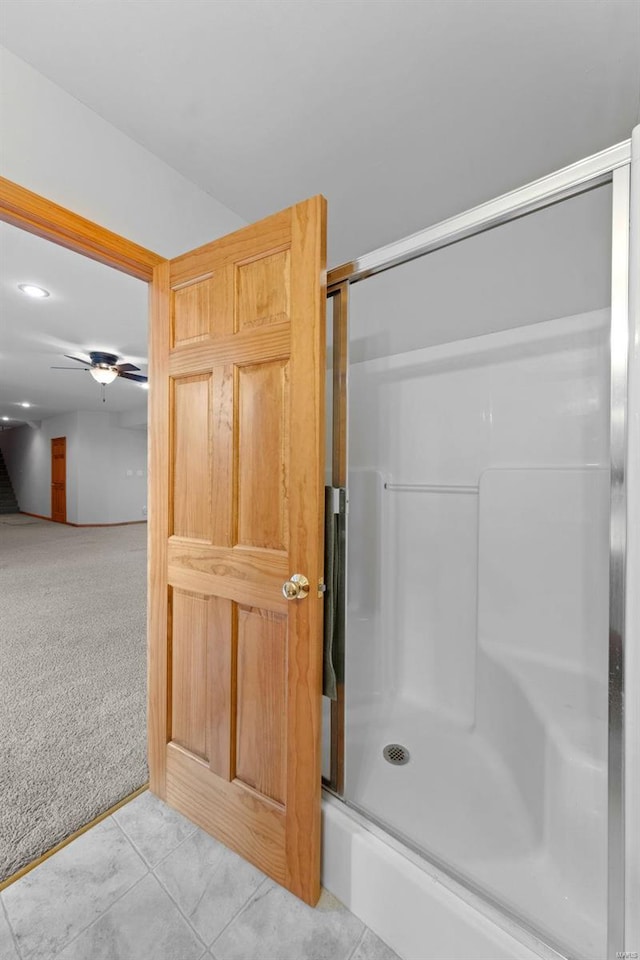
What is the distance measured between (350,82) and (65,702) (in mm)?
3077

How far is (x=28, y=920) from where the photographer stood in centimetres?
117

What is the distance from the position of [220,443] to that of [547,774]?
172 cm

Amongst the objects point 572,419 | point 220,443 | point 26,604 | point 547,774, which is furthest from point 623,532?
point 26,604

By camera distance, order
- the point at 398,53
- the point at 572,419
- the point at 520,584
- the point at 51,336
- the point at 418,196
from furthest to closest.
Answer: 1. the point at 51,336
2. the point at 418,196
3. the point at 520,584
4. the point at 572,419
5. the point at 398,53

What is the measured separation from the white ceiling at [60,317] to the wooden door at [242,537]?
5.28 feet

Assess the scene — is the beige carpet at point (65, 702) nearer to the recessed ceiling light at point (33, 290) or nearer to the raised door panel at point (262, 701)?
the raised door panel at point (262, 701)

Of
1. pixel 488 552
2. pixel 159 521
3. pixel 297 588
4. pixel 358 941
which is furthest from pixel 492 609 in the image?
pixel 159 521

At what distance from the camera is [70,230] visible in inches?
52.8

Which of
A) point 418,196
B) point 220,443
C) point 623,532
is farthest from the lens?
point 418,196

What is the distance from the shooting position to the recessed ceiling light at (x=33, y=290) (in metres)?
3.10

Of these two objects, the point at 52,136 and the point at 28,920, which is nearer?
the point at 28,920

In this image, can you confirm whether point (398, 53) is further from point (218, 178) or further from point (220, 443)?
point (220, 443)

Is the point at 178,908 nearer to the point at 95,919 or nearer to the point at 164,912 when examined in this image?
the point at 164,912

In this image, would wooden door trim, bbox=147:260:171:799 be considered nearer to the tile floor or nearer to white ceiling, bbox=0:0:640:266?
the tile floor
